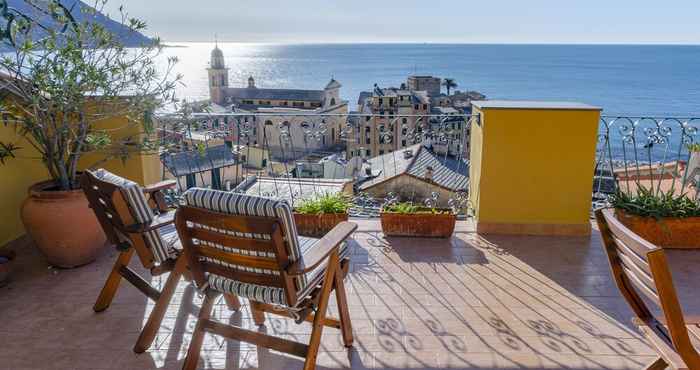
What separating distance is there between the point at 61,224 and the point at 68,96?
84 cm

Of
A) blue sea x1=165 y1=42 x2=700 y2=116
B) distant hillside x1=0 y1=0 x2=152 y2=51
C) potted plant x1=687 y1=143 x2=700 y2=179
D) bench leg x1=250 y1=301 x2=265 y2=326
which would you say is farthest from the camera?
blue sea x1=165 y1=42 x2=700 y2=116

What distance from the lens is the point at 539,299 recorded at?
10.6ft

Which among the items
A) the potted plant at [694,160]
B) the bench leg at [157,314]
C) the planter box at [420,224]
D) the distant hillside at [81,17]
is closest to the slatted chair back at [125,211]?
the bench leg at [157,314]

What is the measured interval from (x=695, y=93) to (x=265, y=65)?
80368mm

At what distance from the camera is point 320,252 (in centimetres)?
215

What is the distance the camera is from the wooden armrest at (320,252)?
204 centimetres

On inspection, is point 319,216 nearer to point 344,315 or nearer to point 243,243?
point 344,315

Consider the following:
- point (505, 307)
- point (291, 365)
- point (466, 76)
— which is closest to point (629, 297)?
point (505, 307)

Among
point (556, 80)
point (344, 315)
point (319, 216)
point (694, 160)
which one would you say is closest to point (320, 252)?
point (344, 315)

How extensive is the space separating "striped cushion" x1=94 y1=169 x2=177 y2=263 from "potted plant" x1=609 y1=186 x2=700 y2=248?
341 cm

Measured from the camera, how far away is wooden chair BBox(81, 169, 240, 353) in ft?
8.39

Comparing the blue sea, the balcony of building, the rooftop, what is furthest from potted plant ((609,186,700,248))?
the blue sea

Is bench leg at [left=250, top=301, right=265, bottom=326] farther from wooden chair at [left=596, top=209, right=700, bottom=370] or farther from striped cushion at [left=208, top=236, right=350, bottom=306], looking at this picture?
wooden chair at [left=596, top=209, right=700, bottom=370]

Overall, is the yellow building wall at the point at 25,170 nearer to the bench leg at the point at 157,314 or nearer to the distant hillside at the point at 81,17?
the distant hillside at the point at 81,17
